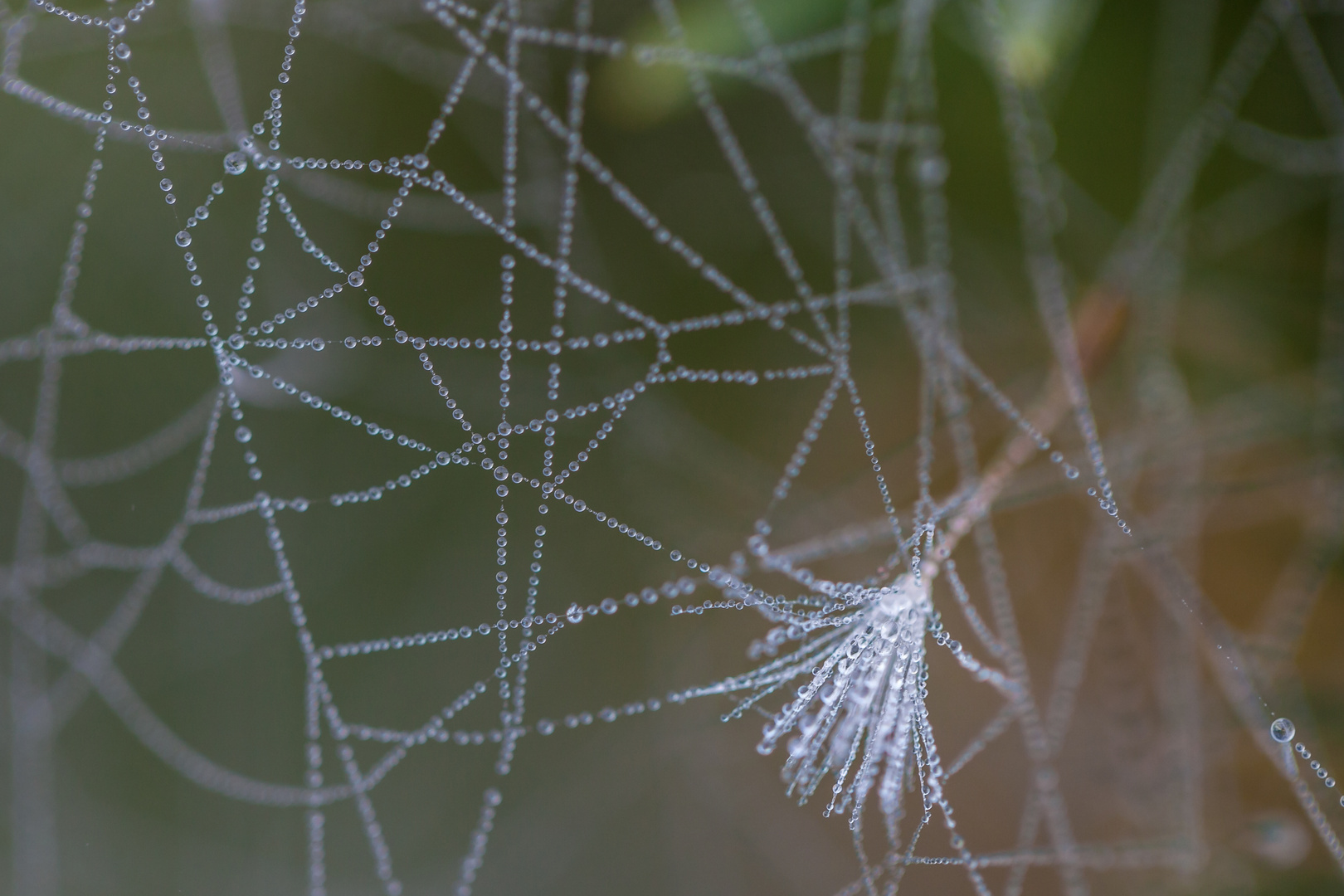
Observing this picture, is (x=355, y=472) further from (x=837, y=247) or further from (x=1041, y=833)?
(x=1041, y=833)

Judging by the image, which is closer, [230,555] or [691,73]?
[691,73]

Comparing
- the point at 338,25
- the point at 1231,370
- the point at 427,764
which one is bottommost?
the point at 427,764

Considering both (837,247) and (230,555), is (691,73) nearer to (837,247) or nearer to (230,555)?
(837,247)

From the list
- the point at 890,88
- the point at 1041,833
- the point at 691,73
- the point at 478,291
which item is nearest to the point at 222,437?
the point at 478,291

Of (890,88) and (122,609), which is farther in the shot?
(122,609)

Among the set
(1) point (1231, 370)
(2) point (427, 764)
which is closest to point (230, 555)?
(2) point (427, 764)

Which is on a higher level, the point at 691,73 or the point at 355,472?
the point at 691,73
